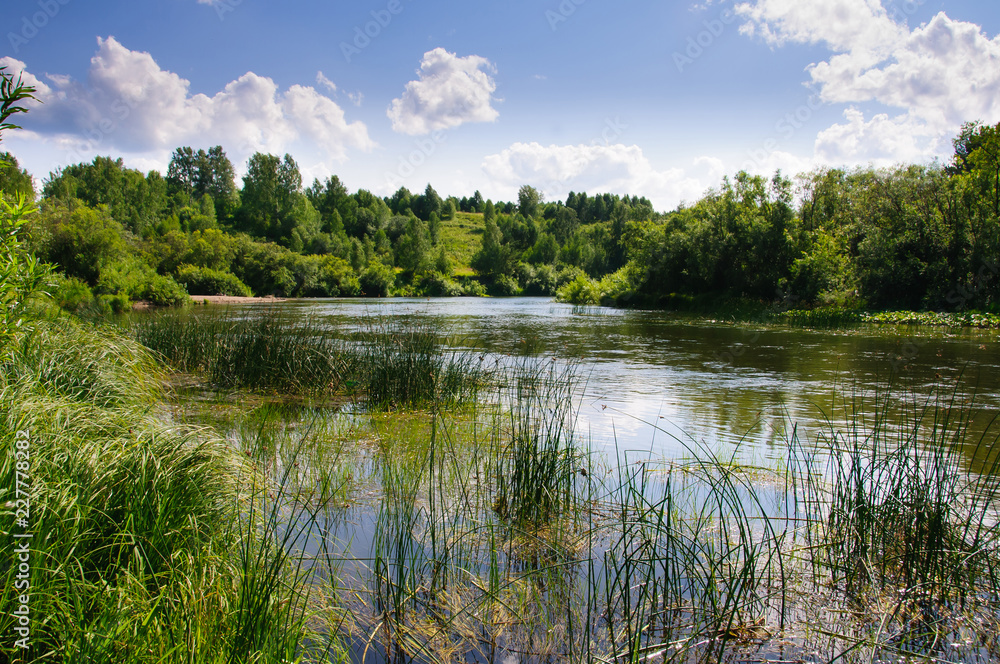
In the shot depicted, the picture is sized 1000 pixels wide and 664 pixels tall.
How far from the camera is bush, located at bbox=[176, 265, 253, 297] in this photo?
47.7m

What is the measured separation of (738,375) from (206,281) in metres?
48.2

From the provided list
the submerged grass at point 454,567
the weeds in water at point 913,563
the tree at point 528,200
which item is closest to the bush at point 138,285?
the submerged grass at point 454,567

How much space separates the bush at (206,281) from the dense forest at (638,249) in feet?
0.53

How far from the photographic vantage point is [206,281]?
48438 mm

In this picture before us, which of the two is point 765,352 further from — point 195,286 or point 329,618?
point 195,286

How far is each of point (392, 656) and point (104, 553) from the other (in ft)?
4.52

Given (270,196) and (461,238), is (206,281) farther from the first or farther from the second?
(461,238)

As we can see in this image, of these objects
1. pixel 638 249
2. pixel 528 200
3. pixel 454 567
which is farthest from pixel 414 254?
pixel 454 567

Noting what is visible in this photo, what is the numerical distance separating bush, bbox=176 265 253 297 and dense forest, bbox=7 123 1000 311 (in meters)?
0.16

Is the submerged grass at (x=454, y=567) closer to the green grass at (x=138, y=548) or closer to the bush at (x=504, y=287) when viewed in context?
the green grass at (x=138, y=548)

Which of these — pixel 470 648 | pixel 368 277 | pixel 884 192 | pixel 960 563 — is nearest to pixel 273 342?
pixel 470 648

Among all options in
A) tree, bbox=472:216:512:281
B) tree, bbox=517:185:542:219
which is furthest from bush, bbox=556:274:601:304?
tree, bbox=517:185:542:219

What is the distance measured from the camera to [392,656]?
257 cm

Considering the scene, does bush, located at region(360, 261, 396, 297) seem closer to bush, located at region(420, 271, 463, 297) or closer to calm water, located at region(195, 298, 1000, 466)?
bush, located at region(420, 271, 463, 297)
